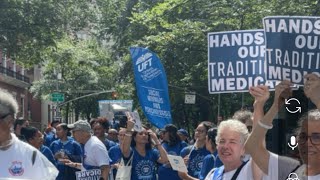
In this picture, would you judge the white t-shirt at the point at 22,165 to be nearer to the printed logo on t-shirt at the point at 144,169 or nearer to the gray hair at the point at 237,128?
the gray hair at the point at 237,128

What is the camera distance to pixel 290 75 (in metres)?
5.81

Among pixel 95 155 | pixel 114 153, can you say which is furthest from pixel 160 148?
pixel 114 153

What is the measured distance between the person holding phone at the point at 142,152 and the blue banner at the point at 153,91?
125 cm

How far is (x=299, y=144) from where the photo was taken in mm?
4375

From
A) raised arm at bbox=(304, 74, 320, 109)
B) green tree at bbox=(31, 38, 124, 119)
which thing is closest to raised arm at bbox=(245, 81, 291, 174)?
raised arm at bbox=(304, 74, 320, 109)

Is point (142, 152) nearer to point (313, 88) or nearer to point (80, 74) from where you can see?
point (313, 88)

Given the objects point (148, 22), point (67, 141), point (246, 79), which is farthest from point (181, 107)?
point (246, 79)

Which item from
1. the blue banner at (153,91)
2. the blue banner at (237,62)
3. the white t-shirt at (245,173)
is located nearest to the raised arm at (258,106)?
the white t-shirt at (245,173)

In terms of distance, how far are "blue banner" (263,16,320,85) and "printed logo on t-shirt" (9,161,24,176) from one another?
216 centimetres

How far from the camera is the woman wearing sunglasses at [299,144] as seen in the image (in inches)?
168

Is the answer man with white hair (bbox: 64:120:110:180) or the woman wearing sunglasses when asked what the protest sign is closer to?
man with white hair (bbox: 64:120:110:180)

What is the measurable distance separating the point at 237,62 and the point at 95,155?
265 centimetres

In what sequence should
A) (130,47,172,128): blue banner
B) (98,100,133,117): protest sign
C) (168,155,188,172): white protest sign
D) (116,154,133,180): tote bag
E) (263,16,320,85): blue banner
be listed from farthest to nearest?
(98,100,133,117): protest sign < (130,47,172,128): blue banner < (116,154,133,180): tote bag < (168,155,188,172): white protest sign < (263,16,320,85): blue banner

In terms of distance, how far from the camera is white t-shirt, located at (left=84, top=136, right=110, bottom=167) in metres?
9.39
